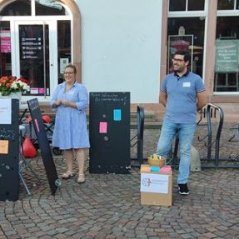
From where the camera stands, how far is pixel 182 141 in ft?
17.8

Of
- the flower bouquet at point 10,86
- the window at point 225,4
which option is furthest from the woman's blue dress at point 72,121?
the window at point 225,4

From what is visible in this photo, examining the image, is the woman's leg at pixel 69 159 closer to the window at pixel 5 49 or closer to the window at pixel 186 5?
the window at pixel 5 49

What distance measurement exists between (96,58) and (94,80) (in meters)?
0.53

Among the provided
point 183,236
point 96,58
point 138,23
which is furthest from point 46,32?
point 183,236

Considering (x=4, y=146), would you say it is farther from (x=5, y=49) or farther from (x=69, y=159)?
(x=5, y=49)

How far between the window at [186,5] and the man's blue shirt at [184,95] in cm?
676

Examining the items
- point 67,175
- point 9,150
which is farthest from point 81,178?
point 9,150

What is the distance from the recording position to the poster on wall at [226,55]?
12.1 metres

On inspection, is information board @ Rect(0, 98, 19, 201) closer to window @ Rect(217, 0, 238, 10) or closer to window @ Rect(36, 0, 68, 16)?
window @ Rect(36, 0, 68, 16)

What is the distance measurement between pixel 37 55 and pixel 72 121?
19.5 feet

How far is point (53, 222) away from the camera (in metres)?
4.68

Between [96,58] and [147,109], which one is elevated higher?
[96,58]

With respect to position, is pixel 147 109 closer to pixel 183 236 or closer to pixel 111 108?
pixel 111 108

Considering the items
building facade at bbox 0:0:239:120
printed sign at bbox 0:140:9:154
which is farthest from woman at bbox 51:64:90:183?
building facade at bbox 0:0:239:120
